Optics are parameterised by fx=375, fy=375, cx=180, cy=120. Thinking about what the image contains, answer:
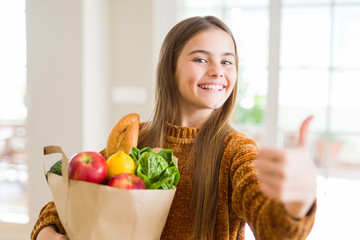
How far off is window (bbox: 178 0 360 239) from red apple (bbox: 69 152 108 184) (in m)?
2.03

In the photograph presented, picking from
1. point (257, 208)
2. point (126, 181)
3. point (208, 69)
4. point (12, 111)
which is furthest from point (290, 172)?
point (12, 111)

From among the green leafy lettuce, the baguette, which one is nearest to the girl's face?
the baguette

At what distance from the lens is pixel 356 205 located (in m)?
2.71

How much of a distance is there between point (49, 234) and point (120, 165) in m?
0.35

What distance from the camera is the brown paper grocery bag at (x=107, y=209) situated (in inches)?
29.8

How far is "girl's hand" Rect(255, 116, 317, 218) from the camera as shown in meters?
0.57

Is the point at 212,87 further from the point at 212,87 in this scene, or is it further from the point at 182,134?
the point at 182,134

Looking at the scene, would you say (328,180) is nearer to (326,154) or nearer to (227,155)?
(326,154)

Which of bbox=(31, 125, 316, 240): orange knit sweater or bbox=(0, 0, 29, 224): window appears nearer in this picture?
bbox=(31, 125, 316, 240): orange knit sweater

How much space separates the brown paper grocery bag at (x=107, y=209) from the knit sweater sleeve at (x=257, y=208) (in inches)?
6.7

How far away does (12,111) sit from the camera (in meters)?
3.94

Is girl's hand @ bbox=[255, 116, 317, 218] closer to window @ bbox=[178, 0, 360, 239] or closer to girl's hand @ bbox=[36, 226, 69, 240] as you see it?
girl's hand @ bbox=[36, 226, 69, 240]

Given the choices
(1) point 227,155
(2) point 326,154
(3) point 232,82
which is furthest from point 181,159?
(2) point 326,154

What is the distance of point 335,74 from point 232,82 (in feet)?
5.98
